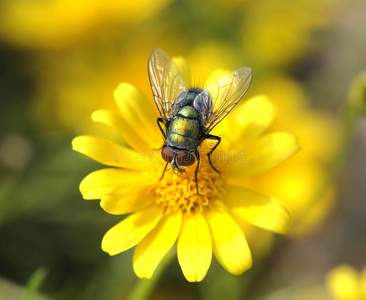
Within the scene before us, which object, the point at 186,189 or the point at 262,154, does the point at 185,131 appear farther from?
the point at 262,154

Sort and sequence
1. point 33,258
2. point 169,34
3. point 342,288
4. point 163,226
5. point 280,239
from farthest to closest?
point 169,34 → point 280,239 → point 33,258 → point 342,288 → point 163,226

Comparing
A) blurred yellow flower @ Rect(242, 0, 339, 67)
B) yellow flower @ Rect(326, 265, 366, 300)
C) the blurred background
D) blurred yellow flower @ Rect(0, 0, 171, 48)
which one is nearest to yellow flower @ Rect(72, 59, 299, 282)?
the blurred background

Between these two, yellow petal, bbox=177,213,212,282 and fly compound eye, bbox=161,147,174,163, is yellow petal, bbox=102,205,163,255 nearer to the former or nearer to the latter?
yellow petal, bbox=177,213,212,282

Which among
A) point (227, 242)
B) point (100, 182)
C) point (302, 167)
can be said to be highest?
point (100, 182)

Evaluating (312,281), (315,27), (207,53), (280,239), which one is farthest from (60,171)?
(315,27)

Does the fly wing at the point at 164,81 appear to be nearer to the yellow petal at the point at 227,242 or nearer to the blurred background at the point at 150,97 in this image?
the yellow petal at the point at 227,242

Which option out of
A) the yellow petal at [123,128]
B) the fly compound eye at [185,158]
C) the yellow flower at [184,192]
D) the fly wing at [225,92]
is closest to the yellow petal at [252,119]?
the yellow flower at [184,192]

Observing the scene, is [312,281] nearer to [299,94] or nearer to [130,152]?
[299,94]

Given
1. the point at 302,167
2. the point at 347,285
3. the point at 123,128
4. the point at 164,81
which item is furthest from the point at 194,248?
the point at 302,167
